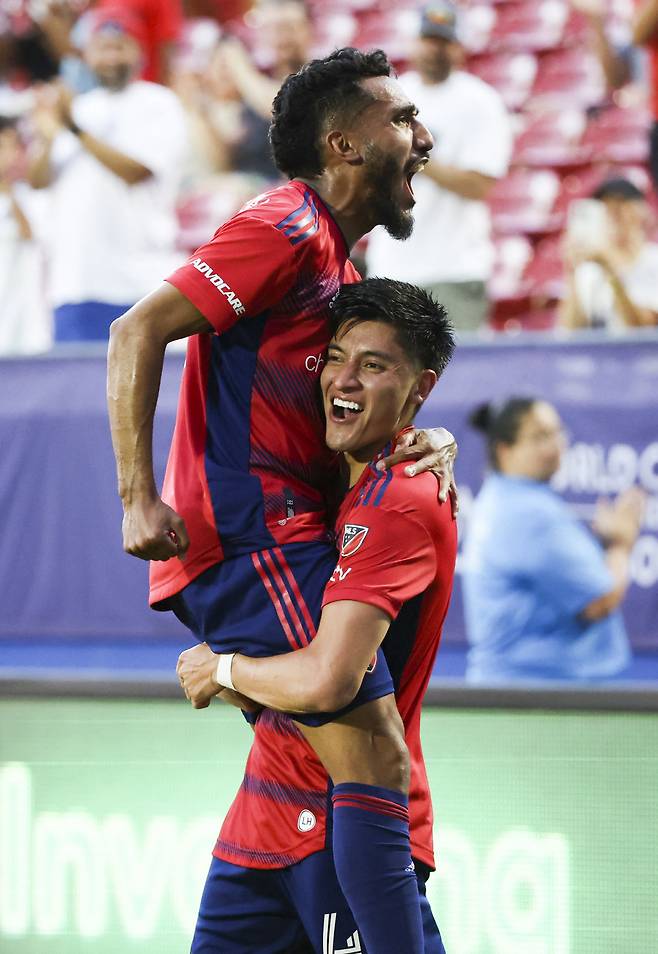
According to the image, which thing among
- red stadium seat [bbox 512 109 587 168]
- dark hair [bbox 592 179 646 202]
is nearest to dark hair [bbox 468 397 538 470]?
dark hair [bbox 592 179 646 202]

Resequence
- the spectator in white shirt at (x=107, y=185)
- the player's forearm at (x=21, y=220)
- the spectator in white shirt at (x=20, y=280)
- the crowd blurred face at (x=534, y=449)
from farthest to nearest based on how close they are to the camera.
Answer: the player's forearm at (x=21, y=220) → the spectator in white shirt at (x=20, y=280) → the spectator in white shirt at (x=107, y=185) → the crowd blurred face at (x=534, y=449)

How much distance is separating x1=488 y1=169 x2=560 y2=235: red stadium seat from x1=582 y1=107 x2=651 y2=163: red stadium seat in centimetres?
41

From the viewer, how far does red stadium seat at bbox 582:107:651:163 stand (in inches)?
321

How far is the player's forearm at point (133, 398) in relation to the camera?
2.19m

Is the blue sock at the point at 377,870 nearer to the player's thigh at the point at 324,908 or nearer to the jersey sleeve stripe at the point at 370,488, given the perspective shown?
the player's thigh at the point at 324,908

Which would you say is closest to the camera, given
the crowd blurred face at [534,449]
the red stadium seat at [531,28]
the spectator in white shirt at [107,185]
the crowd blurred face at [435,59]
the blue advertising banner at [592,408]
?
the crowd blurred face at [534,449]

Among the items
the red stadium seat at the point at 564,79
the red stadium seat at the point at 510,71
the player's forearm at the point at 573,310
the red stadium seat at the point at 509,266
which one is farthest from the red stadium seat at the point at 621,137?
the player's forearm at the point at 573,310

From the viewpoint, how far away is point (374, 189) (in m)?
2.54

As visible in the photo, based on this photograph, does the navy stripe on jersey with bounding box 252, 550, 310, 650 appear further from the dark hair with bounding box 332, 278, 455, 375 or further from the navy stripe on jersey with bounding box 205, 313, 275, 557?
the dark hair with bounding box 332, 278, 455, 375

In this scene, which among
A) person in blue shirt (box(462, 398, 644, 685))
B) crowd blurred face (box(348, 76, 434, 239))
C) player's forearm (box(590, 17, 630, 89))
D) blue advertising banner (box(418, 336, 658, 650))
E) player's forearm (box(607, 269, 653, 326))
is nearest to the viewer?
crowd blurred face (box(348, 76, 434, 239))

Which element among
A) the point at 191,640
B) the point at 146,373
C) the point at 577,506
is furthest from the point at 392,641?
the point at 191,640

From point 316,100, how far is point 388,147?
0.51 feet

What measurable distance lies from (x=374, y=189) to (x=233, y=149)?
19.4ft

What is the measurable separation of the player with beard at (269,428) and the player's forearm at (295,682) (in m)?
0.05
